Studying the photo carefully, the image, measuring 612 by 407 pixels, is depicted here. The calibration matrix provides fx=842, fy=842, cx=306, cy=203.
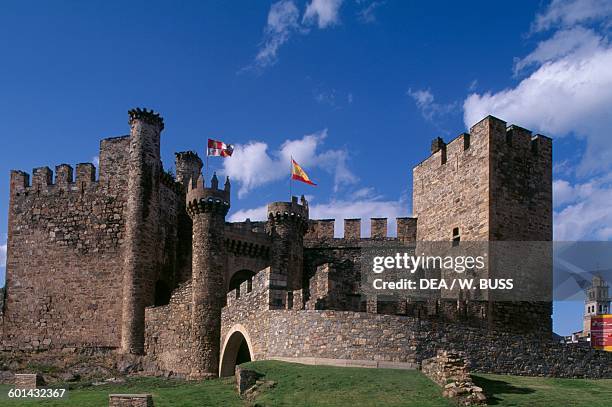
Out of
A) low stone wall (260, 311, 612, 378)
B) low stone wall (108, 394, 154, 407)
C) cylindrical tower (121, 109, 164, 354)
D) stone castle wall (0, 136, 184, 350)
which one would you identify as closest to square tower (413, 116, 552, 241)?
low stone wall (260, 311, 612, 378)

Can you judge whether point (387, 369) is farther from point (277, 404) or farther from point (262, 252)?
point (262, 252)

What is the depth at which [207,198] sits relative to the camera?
3250 centimetres

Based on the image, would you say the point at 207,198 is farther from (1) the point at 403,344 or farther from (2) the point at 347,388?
(2) the point at 347,388

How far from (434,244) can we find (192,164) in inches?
512

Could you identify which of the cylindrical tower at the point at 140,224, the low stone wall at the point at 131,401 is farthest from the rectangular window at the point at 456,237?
the low stone wall at the point at 131,401

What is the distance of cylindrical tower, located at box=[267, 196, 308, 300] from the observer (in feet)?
117

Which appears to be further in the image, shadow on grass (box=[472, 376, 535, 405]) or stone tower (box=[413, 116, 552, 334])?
stone tower (box=[413, 116, 552, 334])

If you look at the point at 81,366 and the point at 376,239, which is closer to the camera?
the point at 81,366

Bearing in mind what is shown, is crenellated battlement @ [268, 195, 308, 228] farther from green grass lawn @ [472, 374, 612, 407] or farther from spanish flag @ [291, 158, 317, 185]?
green grass lawn @ [472, 374, 612, 407]

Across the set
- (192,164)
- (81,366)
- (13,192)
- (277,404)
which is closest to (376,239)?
(192,164)

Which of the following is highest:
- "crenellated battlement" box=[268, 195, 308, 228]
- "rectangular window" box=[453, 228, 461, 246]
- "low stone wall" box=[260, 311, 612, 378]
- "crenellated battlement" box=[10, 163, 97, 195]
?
"crenellated battlement" box=[10, 163, 97, 195]

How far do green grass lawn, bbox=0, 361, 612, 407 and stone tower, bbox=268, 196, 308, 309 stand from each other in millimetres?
11882

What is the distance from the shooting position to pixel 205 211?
32.6m

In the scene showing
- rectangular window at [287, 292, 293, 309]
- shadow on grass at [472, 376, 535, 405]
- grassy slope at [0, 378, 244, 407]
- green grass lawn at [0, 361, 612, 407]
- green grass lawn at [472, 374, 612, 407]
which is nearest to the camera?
green grass lawn at [472, 374, 612, 407]
